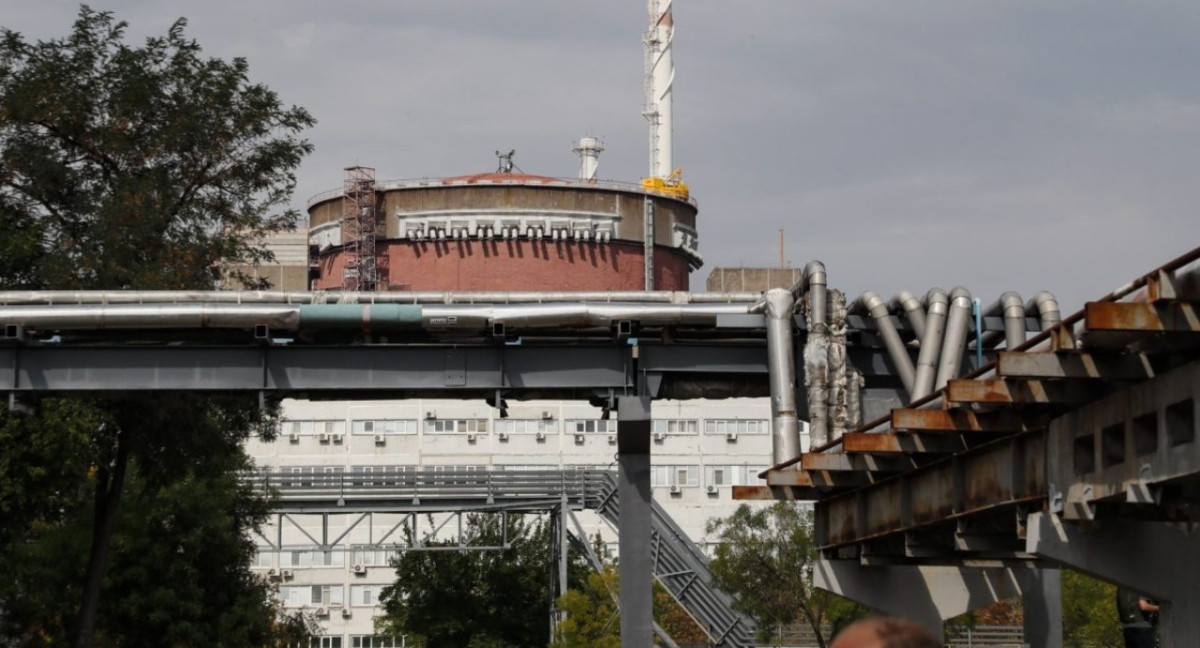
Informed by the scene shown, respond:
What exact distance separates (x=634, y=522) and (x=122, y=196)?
11.4 m

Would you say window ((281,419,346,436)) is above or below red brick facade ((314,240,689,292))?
below

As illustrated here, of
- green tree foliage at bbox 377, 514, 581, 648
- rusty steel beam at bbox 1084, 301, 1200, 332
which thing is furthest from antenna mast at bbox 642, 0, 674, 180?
rusty steel beam at bbox 1084, 301, 1200, 332

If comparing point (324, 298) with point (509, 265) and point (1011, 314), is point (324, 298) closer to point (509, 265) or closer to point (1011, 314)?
point (1011, 314)

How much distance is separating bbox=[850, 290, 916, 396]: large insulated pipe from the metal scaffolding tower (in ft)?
238

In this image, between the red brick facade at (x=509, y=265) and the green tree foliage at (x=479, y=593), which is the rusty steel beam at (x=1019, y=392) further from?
the red brick facade at (x=509, y=265)

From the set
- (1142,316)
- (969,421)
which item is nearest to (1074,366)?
(1142,316)

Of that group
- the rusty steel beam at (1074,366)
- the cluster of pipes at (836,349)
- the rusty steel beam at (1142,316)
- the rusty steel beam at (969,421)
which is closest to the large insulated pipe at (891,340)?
the cluster of pipes at (836,349)

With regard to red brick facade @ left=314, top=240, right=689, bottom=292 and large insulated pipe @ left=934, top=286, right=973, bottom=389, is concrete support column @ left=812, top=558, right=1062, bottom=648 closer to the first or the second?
large insulated pipe @ left=934, top=286, right=973, bottom=389

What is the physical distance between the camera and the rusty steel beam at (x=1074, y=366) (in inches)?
597

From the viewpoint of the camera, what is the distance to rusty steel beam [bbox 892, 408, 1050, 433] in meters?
18.2

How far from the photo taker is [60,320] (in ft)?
89.1

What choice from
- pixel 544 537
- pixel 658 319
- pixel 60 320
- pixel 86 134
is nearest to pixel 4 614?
pixel 86 134

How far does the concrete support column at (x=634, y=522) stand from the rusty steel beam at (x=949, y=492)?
9.40ft

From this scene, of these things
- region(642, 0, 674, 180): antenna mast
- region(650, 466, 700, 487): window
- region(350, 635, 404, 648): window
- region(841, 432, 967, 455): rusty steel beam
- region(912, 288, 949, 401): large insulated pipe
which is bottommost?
region(841, 432, 967, 455): rusty steel beam
